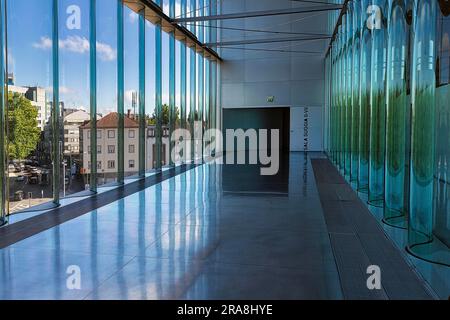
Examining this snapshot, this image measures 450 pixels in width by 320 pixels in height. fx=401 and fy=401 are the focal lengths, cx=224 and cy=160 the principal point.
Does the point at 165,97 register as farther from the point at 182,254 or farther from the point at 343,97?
the point at 182,254

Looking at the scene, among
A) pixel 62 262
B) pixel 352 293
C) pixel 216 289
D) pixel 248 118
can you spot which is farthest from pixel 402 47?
pixel 248 118

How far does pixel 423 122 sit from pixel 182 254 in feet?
9.16

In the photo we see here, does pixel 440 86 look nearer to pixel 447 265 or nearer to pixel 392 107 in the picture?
pixel 392 107

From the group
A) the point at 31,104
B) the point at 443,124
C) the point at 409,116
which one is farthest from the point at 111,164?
the point at 443,124

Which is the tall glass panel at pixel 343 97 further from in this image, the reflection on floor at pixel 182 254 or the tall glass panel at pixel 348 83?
the reflection on floor at pixel 182 254

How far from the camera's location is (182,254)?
4.05m

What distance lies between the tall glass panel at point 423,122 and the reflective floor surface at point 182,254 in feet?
3.32

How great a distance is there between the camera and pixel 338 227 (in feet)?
16.9

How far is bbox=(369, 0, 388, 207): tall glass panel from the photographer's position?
246 inches

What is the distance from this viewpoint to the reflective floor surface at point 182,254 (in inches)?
124

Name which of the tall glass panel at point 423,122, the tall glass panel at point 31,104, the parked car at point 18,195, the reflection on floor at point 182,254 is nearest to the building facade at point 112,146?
the tall glass panel at point 31,104

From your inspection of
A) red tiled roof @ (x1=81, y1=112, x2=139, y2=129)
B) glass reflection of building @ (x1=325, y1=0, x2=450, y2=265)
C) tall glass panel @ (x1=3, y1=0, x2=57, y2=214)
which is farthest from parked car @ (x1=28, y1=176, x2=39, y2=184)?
glass reflection of building @ (x1=325, y1=0, x2=450, y2=265)

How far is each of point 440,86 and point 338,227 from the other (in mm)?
2114
